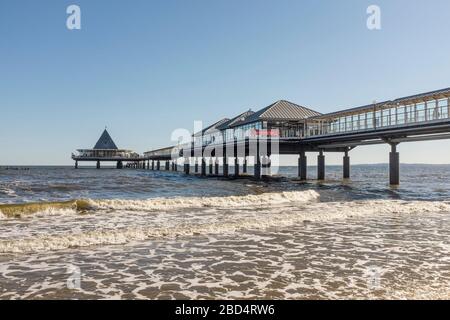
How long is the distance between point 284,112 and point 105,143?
10135 cm

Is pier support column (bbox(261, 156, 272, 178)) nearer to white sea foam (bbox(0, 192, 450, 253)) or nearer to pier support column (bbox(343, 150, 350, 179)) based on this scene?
pier support column (bbox(343, 150, 350, 179))

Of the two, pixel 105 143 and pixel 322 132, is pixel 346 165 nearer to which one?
pixel 322 132

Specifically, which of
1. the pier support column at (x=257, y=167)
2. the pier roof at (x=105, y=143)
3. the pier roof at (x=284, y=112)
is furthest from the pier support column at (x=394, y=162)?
the pier roof at (x=105, y=143)

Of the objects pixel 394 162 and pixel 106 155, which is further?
pixel 106 155

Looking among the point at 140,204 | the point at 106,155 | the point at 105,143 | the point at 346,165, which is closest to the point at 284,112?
the point at 346,165

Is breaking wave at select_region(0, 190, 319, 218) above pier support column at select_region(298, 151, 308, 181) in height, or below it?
below

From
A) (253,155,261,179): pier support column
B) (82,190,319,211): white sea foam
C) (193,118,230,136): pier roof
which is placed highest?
(193,118,230,136): pier roof

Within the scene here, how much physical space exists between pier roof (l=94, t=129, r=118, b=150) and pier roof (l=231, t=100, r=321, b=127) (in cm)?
9519

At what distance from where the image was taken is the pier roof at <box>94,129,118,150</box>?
5103 inches

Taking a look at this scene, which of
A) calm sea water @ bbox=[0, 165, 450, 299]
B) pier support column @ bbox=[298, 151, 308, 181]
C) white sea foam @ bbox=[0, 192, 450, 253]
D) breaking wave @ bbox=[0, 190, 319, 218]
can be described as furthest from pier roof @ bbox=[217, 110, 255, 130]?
calm sea water @ bbox=[0, 165, 450, 299]

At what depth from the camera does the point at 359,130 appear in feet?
102

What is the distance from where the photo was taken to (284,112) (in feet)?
138
